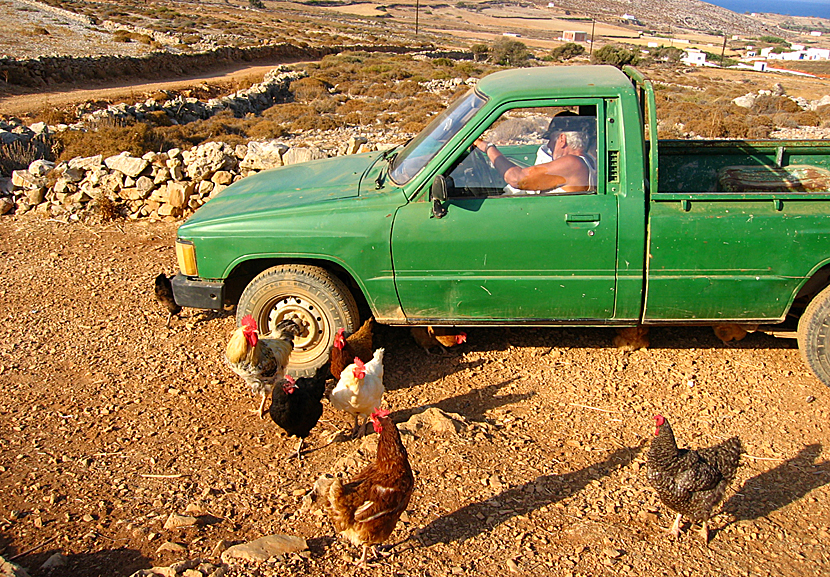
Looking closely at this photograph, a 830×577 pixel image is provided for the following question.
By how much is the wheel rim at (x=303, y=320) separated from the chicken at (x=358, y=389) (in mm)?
733

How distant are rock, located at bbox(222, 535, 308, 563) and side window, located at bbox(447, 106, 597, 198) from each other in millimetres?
2499

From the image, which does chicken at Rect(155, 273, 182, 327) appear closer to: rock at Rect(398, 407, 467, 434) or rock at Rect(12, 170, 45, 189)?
rock at Rect(398, 407, 467, 434)

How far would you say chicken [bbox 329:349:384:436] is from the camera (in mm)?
4348

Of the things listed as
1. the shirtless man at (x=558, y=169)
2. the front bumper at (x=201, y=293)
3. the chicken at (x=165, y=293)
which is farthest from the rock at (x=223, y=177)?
the shirtless man at (x=558, y=169)

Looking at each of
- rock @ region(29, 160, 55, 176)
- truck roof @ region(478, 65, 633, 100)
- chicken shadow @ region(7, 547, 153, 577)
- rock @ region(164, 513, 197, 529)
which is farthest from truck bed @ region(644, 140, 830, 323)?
rock @ region(29, 160, 55, 176)

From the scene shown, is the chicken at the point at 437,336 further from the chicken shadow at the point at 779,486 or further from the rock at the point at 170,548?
the rock at the point at 170,548

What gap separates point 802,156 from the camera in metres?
5.70

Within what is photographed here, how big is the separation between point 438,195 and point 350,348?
132 centimetres

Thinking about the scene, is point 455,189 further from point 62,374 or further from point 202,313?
point 62,374

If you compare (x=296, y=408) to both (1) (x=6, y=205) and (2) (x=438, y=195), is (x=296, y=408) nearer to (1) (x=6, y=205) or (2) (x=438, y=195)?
(2) (x=438, y=195)

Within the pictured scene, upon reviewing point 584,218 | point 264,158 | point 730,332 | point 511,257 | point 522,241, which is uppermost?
point 584,218

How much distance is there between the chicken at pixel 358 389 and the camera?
4348 mm

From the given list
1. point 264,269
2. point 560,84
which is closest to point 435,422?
point 264,269

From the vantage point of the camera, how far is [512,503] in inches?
151
